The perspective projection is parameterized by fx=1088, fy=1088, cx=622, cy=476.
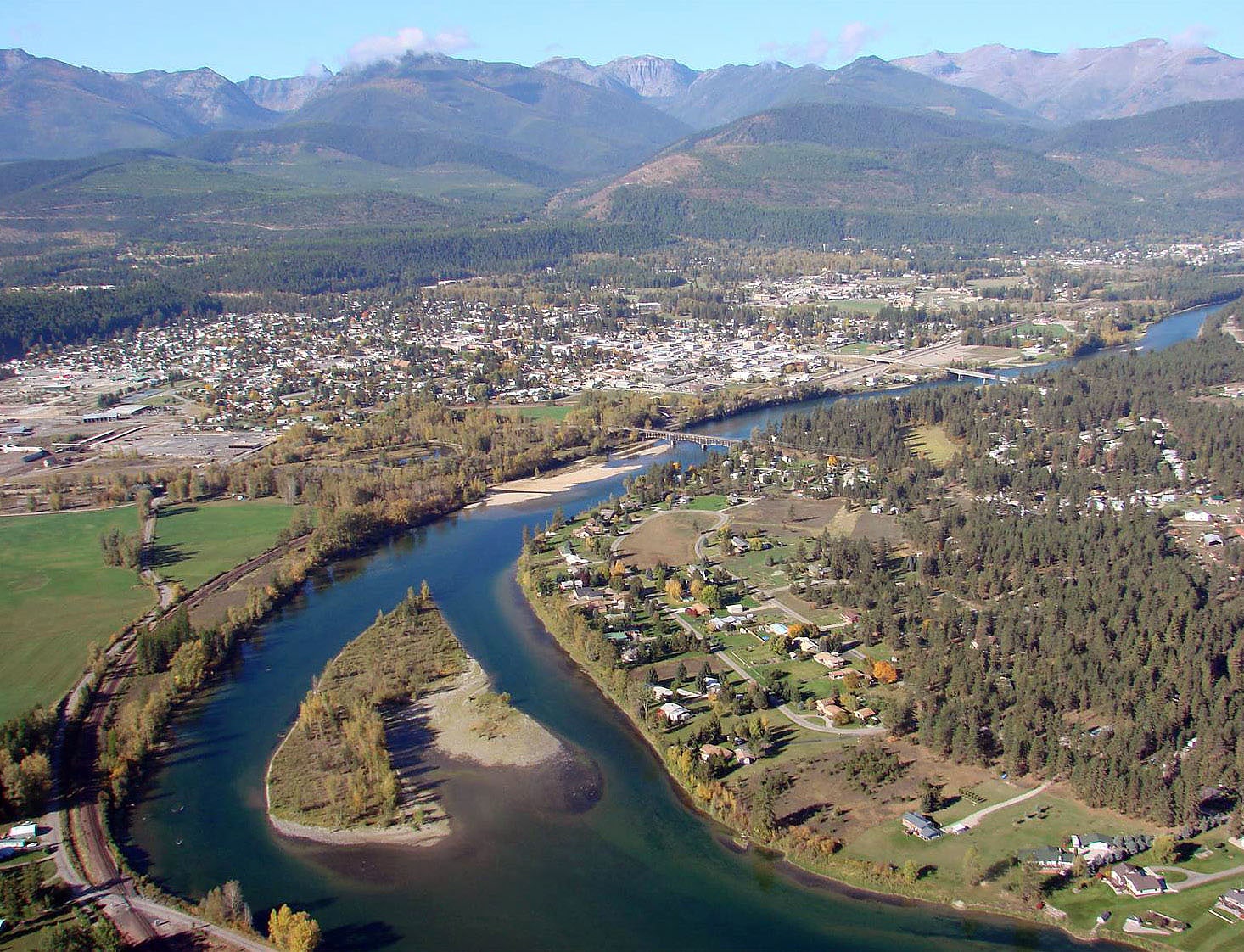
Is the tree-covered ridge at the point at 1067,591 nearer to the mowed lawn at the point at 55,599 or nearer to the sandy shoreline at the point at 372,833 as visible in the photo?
the sandy shoreline at the point at 372,833

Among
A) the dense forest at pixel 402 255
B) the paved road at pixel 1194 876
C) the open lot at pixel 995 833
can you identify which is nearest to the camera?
the paved road at pixel 1194 876

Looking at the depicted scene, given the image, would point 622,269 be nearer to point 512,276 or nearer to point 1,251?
point 512,276

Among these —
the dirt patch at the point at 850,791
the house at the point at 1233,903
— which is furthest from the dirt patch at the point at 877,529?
the house at the point at 1233,903

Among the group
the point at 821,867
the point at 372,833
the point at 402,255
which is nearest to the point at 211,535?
the point at 372,833

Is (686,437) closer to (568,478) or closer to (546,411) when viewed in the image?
(568,478)

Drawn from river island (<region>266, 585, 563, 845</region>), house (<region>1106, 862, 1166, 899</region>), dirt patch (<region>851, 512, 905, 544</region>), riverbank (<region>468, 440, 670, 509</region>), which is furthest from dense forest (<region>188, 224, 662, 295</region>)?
house (<region>1106, 862, 1166, 899</region>)

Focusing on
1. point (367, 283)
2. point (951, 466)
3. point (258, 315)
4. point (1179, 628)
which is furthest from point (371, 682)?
point (367, 283)

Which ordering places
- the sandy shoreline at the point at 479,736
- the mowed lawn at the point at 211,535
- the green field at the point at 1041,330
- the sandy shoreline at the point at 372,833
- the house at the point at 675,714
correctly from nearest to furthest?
the sandy shoreline at the point at 372,833
the sandy shoreline at the point at 479,736
the house at the point at 675,714
the mowed lawn at the point at 211,535
the green field at the point at 1041,330
